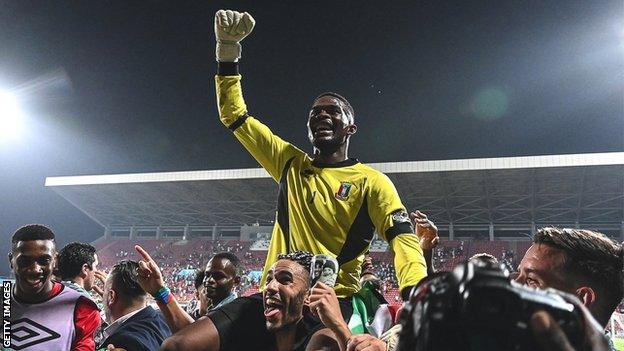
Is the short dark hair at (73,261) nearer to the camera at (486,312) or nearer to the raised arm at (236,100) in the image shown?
the raised arm at (236,100)

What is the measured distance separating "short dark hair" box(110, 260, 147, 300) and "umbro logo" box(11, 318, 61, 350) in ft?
2.60

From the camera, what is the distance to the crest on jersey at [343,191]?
8.94 feet

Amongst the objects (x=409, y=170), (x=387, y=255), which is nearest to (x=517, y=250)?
(x=387, y=255)

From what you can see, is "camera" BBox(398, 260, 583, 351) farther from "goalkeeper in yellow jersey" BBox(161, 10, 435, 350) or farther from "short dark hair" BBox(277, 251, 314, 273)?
"short dark hair" BBox(277, 251, 314, 273)

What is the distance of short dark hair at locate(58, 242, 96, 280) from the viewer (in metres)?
4.81

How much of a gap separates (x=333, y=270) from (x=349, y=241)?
21 centimetres

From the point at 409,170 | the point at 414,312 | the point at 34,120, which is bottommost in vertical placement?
the point at 414,312

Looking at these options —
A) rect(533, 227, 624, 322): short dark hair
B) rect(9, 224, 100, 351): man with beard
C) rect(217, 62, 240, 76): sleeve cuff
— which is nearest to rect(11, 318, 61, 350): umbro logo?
rect(9, 224, 100, 351): man with beard

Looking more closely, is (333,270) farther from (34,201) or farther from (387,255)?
(34,201)

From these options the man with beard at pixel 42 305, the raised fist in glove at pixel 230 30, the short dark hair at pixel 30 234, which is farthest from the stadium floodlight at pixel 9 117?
the raised fist in glove at pixel 230 30

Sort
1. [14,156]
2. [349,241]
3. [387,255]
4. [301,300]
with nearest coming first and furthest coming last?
[301,300], [349,241], [14,156], [387,255]

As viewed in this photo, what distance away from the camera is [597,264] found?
1.56 metres

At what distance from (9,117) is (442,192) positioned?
23726 mm

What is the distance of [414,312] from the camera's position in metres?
0.66
